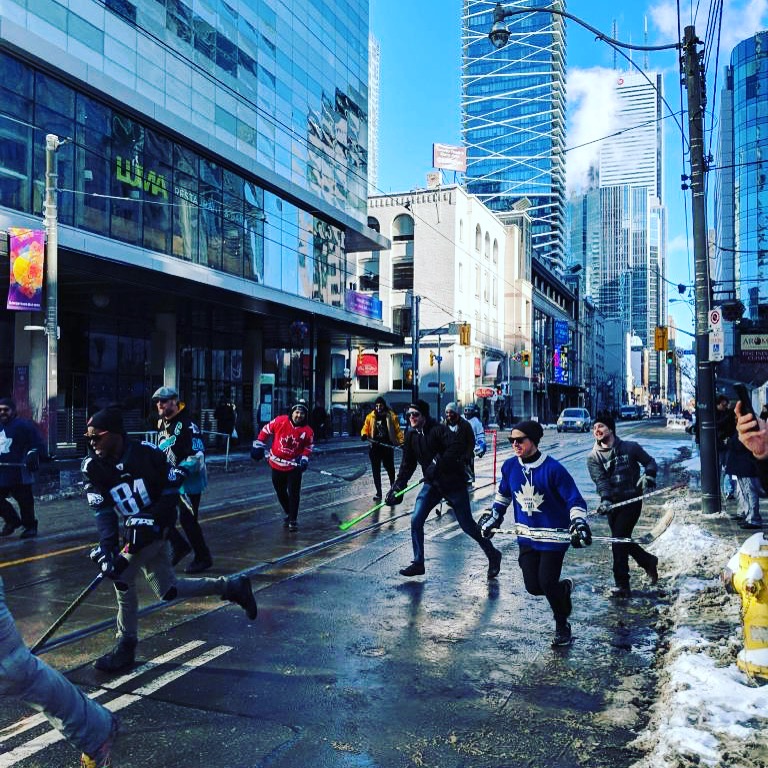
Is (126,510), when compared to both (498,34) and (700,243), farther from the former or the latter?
(498,34)

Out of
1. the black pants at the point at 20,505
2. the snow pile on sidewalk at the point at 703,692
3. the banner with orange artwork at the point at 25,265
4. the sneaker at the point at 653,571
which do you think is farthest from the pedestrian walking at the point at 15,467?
the banner with orange artwork at the point at 25,265

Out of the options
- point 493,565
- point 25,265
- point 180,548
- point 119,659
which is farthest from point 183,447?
point 25,265

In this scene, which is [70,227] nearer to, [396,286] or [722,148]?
[396,286]

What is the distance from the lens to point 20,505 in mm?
9742

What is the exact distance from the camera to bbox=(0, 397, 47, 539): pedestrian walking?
934 centimetres

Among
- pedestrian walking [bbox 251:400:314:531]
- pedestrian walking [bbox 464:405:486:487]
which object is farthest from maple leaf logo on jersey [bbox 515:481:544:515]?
pedestrian walking [bbox 251:400:314:531]

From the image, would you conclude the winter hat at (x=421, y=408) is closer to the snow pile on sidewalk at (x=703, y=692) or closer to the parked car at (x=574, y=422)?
the snow pile on sidewalk at (x=703, y=692)

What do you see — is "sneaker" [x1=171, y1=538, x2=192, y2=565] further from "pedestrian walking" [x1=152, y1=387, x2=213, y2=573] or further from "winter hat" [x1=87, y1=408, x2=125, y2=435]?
"winter hat" [x1=87, y1=408, x2=125, y2=435]

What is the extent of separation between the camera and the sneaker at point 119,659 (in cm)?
476

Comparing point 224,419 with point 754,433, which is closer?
point 754,433

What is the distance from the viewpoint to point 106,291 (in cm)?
2245

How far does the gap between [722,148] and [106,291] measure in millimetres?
89686

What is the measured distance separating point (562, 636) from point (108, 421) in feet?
12.0

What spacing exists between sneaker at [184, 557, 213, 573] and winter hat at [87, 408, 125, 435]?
327 centimetres
